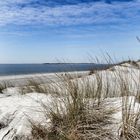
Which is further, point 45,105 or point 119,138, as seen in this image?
point 45,105

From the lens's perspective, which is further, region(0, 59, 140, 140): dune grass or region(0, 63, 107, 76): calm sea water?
region(0, 63, 107, 76): calm sea water

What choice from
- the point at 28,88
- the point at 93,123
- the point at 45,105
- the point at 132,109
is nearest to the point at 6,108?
the point at 45,105

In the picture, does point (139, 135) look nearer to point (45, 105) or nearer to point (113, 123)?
point (113, 123)

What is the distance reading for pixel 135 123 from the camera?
146 inches

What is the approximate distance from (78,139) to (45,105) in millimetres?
961

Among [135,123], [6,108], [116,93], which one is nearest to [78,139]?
[135,123]

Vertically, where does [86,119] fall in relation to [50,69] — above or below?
above

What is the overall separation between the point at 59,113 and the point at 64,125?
0.16 metres

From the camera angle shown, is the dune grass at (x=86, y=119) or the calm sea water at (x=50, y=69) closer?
the dune grass at (x=86, y=119)

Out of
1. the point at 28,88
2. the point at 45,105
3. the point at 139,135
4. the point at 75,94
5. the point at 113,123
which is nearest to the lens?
the point at 139,135

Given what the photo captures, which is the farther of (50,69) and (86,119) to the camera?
(50,69)

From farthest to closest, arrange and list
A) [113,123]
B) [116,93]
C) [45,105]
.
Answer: [116,93], [45,105], [113,123]

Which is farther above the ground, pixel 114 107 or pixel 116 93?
pixel 114 107

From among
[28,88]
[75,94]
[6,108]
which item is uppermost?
[75,94]
